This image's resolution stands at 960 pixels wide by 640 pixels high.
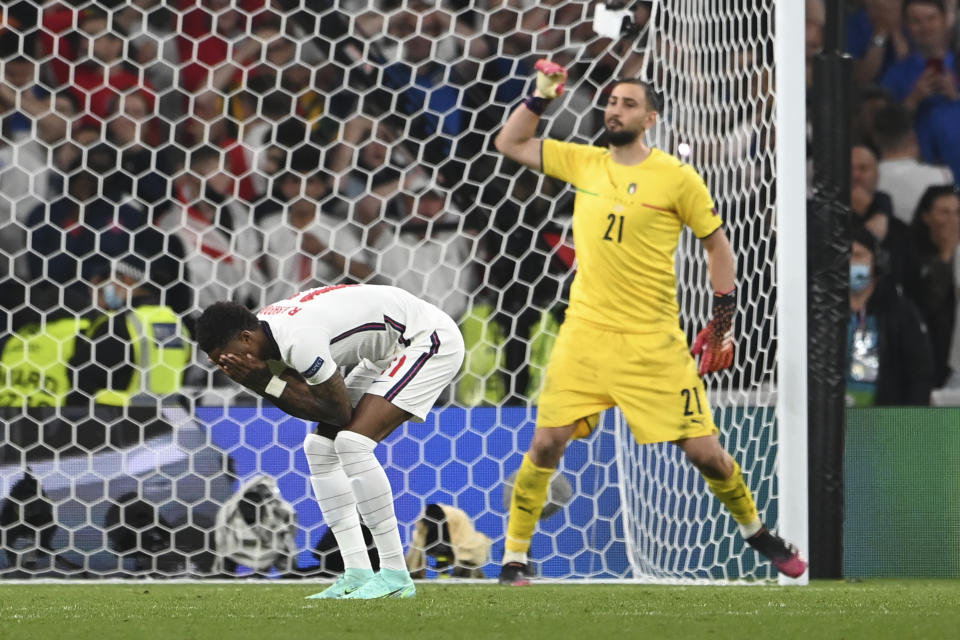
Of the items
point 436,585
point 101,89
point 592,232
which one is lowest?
point 436,585

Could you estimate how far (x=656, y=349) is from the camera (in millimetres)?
4668

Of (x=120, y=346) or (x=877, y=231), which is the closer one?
(x=120, y=346)

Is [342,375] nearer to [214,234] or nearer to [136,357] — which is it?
[136,357]

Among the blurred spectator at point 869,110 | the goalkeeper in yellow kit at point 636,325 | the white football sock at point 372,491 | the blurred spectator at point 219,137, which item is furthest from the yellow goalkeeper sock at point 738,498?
the blurred spectator at point 869,110

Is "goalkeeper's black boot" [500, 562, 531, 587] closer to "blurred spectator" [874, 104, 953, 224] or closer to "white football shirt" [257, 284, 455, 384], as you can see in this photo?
"white football shirt" [257, 284, 455, 384]

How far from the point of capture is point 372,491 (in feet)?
13.2

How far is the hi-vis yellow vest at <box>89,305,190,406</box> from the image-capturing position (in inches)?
219

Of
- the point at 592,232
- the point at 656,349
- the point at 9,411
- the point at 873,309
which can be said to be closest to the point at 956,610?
the point at 656,349

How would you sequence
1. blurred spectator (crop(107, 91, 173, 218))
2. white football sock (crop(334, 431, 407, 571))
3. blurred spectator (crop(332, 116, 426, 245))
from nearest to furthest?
white football sock (crop(334, 431, 407, 571)), blurred spectator (crop(107, 91, 173, 218)), blurred spectator (crop(332, 116, 426, 245))

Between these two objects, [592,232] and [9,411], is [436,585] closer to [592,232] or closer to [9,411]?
[592,232]

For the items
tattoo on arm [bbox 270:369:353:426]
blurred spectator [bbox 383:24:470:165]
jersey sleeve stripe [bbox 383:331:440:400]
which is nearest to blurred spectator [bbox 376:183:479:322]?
blurred spectator [bbox 383:24:470:165]

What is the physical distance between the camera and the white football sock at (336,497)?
4.11 meters

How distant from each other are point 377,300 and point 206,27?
2.46m

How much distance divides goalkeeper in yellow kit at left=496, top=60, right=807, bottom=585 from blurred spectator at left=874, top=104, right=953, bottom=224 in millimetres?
2232
